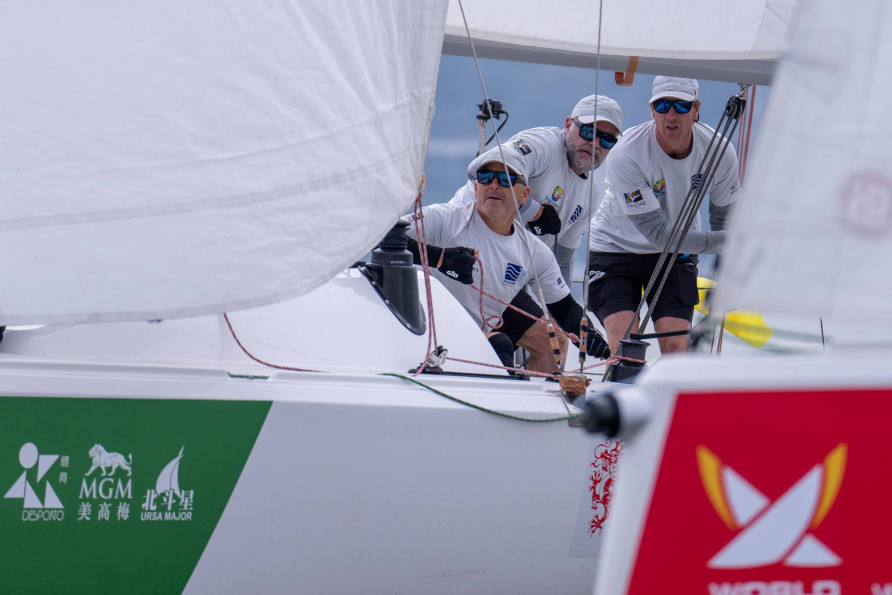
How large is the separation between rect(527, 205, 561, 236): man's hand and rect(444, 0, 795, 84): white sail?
19.1 inches

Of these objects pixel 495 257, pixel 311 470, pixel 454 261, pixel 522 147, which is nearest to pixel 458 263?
pixel 454 261

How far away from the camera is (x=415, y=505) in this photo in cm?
181

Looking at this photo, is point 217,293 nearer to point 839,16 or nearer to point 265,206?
point 265,206

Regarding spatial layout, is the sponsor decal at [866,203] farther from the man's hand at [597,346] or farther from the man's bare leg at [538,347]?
the man's bare leg at [538,347]

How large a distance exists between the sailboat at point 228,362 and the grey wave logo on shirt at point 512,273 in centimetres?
102

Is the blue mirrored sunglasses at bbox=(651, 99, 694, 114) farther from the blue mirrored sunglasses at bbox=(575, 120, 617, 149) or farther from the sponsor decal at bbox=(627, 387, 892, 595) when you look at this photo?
the sponsor decal at bbox=(627, 387, 892, 595)

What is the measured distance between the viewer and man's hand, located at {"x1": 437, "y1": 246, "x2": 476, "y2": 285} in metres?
2.76

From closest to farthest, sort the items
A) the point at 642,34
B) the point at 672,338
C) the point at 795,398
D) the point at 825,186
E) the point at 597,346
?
the point at 795,398, the point at 825,186, the point at 597,346, the point at 672,338, the point at 642,34

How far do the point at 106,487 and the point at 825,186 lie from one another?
1.19 metres

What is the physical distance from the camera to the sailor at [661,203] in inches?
119

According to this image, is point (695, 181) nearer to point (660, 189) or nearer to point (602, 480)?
point (660, 189)

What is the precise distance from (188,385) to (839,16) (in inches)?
45.3

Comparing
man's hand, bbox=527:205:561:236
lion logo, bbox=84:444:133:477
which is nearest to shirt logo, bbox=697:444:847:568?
lion logo, bbox=84:444:133:477

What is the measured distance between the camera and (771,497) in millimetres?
953
